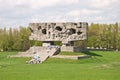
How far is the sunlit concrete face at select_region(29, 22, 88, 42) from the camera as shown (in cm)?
7512

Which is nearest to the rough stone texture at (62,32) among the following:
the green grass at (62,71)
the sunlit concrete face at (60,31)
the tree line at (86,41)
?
the sunlit concrete face at (60,31)

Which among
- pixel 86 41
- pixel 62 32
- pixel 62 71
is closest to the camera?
pixel 62 71

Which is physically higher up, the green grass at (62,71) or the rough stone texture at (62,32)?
the rough stone texture at (62,32)

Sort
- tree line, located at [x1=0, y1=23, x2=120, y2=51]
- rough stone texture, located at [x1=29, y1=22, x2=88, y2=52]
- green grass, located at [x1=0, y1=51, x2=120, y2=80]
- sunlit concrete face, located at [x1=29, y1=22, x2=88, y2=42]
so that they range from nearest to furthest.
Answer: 1. green grass, located at [x1=0, y1=51, x2=120, y2=80]
2. rough stone texture, located at [x1=29, y1=22, x2=88, y2=52]
3. sunlit concrete face, located at [x1=29, y1=22, x2=88, y2=42]
4. tree line, located at [x1=0, y1=23, x2=120, y2=51]

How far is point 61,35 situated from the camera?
252 feet

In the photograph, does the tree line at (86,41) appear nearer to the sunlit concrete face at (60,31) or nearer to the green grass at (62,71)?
the sunlit concrete face at (60,31)

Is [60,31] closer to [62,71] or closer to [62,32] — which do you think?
[62,32]

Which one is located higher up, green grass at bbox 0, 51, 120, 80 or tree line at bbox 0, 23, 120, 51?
tree line at bbox 0, 23, 120, 51

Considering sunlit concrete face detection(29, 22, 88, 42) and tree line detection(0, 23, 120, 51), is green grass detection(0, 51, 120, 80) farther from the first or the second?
tree line detection(0, 23, 120, 51)

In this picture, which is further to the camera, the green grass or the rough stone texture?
the rough stone texture

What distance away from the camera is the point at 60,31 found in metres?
76.6

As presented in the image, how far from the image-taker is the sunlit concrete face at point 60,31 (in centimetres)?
7512

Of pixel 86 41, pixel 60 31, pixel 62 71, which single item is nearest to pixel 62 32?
pixel 60 31

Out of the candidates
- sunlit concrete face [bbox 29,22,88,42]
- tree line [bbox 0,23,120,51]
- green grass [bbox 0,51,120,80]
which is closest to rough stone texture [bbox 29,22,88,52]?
sunlit concrete face [bbox 29,22,88,42]
